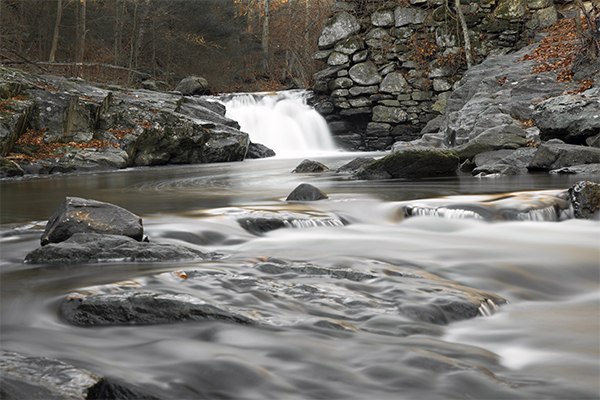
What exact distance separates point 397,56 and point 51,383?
20.4m

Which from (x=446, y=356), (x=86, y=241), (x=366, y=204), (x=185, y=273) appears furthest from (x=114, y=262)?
(x=366, y=204)

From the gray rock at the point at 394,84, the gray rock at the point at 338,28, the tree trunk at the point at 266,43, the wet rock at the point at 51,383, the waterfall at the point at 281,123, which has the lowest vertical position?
the wet rock at the point at 51,383

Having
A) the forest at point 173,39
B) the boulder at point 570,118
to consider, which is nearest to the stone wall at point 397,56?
the forest at point 173,39

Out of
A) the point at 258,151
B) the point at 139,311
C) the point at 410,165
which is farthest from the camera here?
the point at 258,151

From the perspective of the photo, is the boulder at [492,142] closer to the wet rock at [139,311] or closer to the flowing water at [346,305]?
the flowing water at [346,305]

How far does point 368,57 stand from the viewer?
20281 millimetres

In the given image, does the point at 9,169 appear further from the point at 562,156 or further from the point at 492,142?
the point at 562,156

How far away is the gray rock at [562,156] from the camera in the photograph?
8.73 metres

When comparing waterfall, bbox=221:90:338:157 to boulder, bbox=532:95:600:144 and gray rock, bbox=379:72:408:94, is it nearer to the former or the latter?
gray rock, bbox=379:72:408:94

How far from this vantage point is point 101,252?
3451mm

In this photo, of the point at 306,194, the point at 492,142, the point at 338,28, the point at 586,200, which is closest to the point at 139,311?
the point at 306,194

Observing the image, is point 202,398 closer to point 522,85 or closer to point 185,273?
point 185,273

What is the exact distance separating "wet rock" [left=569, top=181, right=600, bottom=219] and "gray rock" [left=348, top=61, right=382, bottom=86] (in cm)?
1559

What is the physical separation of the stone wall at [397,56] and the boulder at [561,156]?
35.2 feet
